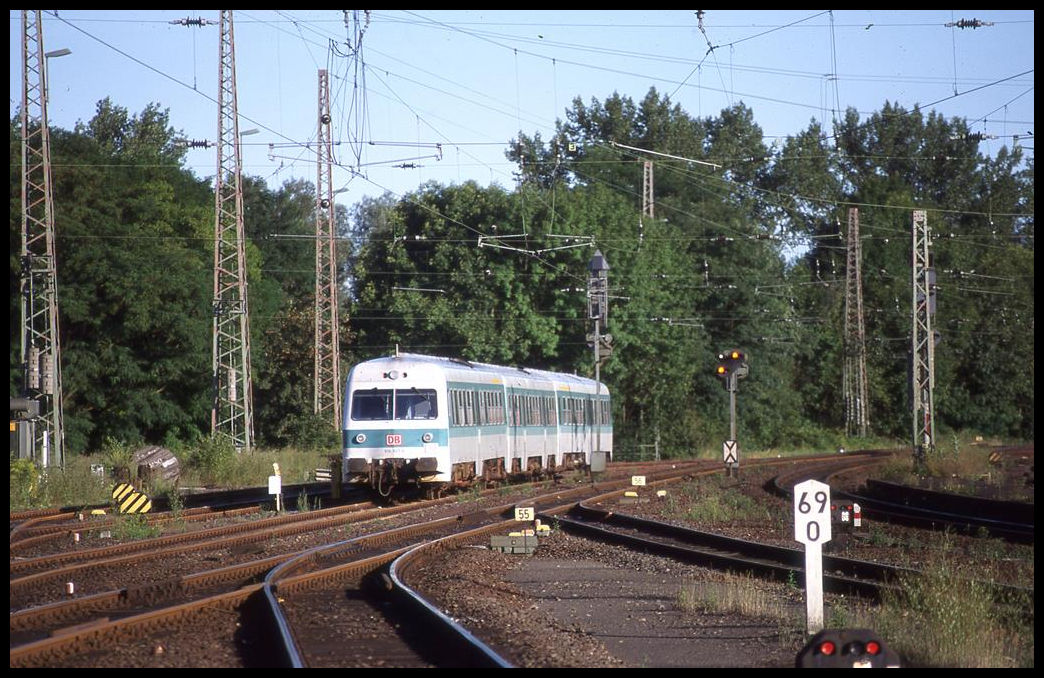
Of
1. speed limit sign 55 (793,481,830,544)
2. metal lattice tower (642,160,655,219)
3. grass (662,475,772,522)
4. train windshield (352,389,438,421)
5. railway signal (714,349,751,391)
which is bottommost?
grass (662,475,772,522)

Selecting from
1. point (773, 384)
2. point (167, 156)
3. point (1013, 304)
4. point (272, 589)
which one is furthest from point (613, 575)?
point (1013, 304)

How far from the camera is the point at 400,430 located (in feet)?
81.5

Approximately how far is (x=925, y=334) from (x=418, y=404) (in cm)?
1667

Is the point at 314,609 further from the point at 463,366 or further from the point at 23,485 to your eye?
the point at 23,485

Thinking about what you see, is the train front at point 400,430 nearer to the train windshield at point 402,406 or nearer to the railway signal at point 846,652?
the train windshield at point 402,406

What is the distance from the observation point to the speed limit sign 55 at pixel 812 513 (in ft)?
34.7

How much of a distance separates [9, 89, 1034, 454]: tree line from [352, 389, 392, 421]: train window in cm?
1218

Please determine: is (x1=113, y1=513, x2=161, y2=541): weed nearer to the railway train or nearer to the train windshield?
the railway train

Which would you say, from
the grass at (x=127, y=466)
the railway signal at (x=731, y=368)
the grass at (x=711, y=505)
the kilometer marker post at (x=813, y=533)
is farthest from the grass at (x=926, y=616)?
the grass at (x=127, y=466)

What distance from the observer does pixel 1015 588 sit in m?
11.8

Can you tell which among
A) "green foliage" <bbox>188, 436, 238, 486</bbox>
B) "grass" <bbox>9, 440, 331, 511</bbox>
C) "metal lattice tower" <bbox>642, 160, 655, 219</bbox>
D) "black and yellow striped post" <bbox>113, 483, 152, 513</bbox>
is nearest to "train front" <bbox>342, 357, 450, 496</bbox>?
"grass" <bbox>9, 440, 331, 511</bbox>

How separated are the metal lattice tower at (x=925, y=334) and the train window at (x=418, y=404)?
15078 millimetres

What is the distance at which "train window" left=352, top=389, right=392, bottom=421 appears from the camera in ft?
82.3

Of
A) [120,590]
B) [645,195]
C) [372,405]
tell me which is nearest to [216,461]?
[372,405]
